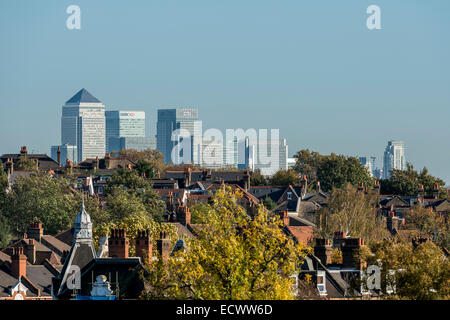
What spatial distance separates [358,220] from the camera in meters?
107

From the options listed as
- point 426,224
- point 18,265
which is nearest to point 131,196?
point 426,224

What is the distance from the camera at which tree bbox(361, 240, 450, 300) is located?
139 feet

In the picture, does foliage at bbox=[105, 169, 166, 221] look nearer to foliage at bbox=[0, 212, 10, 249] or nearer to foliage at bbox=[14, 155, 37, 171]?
foliage at bbox=[0, 212, 10, 249]

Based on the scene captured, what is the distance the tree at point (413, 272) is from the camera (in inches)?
1668

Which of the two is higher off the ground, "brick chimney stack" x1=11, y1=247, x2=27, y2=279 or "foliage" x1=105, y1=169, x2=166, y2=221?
"foliage" x1=105, y1=169, x2=166, y2=221

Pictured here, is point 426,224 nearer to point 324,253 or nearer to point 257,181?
point 324,253

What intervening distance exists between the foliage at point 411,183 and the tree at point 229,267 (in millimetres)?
136846

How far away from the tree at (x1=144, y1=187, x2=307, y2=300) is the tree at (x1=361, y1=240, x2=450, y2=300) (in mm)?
3752

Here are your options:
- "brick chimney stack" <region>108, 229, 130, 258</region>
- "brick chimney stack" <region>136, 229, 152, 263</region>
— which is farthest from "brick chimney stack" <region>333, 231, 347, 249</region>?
"brick chimney stack" <region>108, 229, 130, 258</region>

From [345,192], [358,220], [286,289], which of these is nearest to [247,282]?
[286,289]

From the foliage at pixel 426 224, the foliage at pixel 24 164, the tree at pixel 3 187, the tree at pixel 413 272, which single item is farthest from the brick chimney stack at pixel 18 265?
the foliage at pixel 24 164

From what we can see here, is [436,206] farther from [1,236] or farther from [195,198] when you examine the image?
[1,236]

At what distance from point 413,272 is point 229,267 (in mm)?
6661

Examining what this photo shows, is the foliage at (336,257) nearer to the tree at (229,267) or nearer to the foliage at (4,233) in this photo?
the tree at (229,267)
